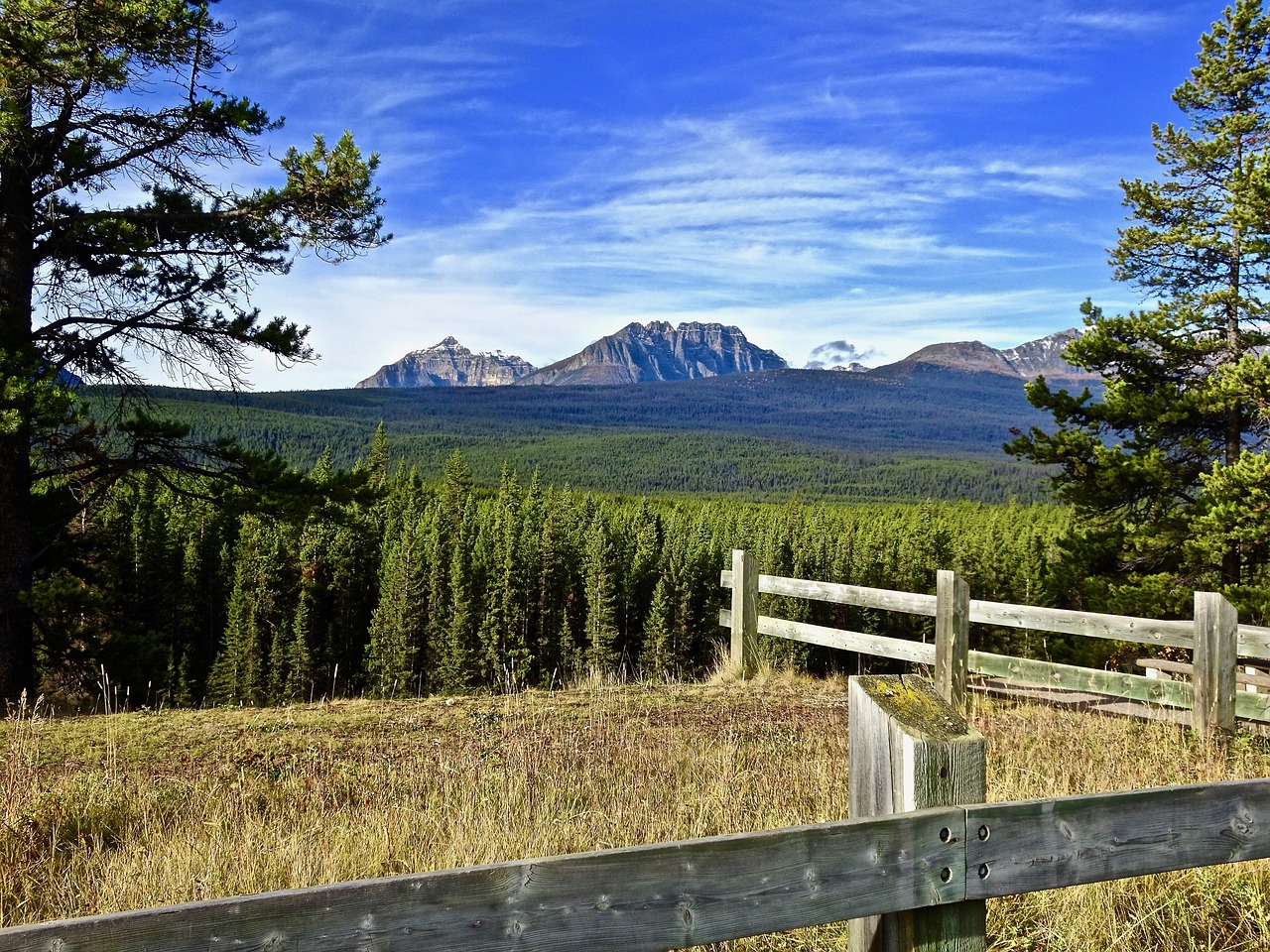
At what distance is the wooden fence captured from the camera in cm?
752

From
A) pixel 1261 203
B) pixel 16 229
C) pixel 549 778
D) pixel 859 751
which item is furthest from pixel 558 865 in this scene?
pixel 1261 203

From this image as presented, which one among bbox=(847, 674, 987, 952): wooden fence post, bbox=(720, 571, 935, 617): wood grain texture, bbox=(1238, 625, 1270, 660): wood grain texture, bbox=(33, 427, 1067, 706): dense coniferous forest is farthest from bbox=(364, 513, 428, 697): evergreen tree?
Answer: bbox=(847, 674, 987, 952): wooden fence post

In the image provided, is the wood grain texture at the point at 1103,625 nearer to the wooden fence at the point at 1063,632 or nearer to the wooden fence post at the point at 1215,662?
the wooden fence at the point at 1063,632

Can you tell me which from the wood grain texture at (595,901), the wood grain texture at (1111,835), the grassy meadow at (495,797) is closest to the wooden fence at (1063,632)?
the grassy meadow at (495,797)

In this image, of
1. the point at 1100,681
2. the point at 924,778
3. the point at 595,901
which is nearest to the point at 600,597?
the point at 1100,681

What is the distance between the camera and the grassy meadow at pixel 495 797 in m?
3.63

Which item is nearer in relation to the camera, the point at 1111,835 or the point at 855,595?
the point at 1111,835

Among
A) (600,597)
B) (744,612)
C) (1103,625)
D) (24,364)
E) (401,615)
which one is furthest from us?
(600,597)

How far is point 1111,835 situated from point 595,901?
4.71ft

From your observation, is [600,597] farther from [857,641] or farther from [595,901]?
[595,901]

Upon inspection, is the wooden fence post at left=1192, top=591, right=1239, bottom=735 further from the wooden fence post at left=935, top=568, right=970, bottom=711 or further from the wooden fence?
the wooden fence post at left=935, top=568, right=970, bottom=711

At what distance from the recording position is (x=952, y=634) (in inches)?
347

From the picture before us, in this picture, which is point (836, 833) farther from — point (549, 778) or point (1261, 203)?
point (1261, 203)

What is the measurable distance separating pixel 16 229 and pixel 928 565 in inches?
2009
